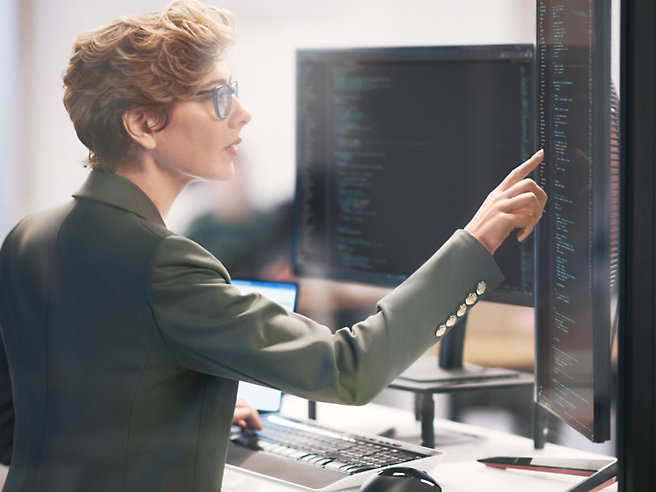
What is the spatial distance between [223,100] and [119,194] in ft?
0.65

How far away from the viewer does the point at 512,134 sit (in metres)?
1.12

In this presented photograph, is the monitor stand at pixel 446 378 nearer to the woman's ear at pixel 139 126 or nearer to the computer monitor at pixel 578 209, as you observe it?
the computer monitor at pixel 578 209

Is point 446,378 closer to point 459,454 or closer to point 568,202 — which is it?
point 459,454

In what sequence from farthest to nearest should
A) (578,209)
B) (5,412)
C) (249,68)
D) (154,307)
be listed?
(249,68) → (5,412) → (578,209) → (154,307)

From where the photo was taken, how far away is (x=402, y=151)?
1241 mm

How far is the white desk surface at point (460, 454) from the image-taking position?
97cm

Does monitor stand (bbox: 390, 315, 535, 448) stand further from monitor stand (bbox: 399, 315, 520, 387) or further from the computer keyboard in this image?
the computer keyboard

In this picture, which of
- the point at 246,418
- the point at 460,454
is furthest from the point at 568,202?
the point at 246,418

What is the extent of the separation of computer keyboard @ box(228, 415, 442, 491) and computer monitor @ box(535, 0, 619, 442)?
10.2 inches

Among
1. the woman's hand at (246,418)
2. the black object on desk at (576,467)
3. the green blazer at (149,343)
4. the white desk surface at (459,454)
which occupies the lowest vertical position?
the white desk surface at (459,454)

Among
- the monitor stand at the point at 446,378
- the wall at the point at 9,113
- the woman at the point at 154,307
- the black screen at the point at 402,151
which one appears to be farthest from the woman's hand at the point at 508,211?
the wall at the point at 9,113

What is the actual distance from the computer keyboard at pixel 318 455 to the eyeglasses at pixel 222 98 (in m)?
0.53

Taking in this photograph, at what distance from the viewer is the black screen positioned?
44.5 inches

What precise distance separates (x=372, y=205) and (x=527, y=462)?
0.55 metres
